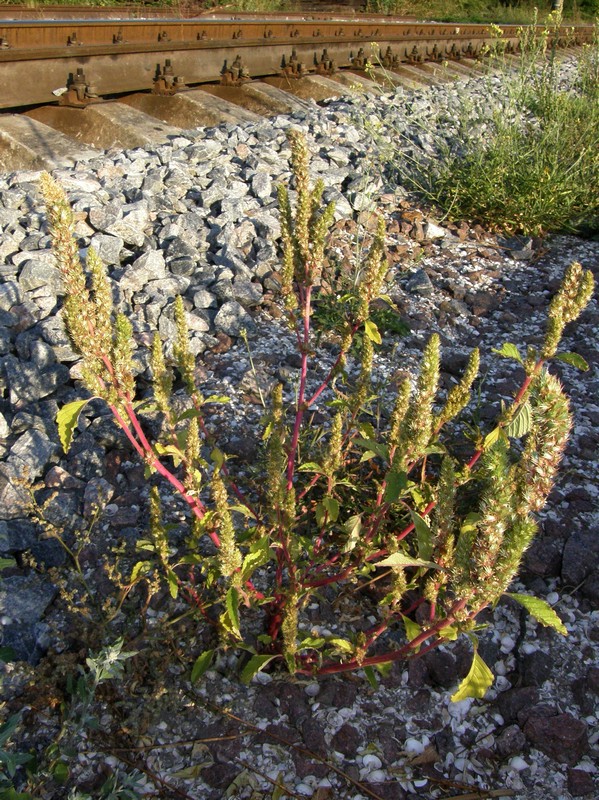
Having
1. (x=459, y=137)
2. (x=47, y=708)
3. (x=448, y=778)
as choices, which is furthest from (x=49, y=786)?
(x=459, y=137)

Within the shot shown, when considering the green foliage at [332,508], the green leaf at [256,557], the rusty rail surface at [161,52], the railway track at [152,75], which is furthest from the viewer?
the rusty rail surface at [161,52]

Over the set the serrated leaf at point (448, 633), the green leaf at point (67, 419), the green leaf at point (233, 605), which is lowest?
the green leaf at point (233, 605)

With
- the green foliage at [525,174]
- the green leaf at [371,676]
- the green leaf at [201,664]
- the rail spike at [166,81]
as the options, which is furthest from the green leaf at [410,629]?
the rail spike at [166,81]

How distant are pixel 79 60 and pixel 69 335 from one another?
17.5ft

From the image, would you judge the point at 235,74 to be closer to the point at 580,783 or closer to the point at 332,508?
the point at 332,508

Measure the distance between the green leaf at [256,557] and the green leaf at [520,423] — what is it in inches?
31.2

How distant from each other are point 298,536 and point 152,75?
6006 millimetres

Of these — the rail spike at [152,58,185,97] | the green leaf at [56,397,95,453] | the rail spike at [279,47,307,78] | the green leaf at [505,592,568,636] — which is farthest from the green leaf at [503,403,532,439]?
the rail spike at [279,47,307,78]

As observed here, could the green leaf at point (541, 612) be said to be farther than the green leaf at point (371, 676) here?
→ No

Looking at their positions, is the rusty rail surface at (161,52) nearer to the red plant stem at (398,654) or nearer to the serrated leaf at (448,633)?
the red plant stem at (398,654)

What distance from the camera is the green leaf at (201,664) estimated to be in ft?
6.80

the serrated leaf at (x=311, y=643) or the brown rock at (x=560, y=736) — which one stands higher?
the serrated leaf at (x=311, y=643)

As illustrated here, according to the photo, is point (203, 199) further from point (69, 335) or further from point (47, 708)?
point (47, 708)

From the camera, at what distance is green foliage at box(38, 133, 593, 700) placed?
159cm
